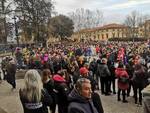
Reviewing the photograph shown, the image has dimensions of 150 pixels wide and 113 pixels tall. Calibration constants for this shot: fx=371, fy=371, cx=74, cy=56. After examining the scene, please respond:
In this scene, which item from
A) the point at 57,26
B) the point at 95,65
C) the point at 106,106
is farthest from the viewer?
the point at 57,26

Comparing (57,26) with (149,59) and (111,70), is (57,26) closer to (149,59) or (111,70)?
(149,59)

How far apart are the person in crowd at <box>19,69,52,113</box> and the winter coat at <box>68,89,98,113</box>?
3.06ft

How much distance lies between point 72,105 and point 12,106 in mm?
9046

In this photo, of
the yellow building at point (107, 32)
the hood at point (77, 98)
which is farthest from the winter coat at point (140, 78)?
the yellow building at point (107, 32)

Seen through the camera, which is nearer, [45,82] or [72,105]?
[72,105]

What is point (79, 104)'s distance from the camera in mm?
5039

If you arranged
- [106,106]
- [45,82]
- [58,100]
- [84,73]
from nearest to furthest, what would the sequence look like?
[45,82]
[58,100]
[84,73]
[106,106]

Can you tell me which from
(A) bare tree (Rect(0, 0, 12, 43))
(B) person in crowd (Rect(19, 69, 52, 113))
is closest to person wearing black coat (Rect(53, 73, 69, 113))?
(B) person in crowd (Rect(19, 69, 52, 113))

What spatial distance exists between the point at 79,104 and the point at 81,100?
0.20 ft

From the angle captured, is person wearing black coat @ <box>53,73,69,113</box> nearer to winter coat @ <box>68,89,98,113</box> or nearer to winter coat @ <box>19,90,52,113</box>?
winter coat @ <box>19,90,52,113</box>

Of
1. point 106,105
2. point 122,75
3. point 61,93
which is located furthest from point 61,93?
point 122,75

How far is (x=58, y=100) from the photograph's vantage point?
923cm

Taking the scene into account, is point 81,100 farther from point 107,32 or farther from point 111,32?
point 111,32

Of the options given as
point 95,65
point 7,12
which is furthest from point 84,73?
point 7,12
